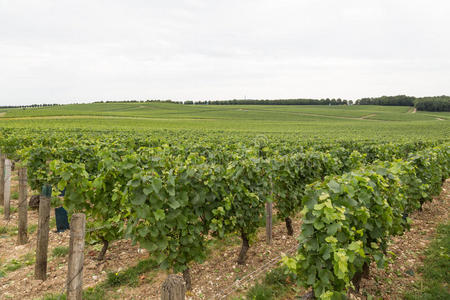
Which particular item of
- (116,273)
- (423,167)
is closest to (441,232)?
(423,167)

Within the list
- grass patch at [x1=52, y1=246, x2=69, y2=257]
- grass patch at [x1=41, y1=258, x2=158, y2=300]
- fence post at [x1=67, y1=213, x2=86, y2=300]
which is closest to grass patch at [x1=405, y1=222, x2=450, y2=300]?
grass patch at [x1=41, y1=258, x2=158, y2=300]

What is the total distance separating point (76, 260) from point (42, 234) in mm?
1704

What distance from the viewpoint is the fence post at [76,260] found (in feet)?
11.0

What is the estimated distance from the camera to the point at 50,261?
17.8 feet

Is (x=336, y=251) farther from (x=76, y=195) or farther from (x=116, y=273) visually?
(x=76, y=195)

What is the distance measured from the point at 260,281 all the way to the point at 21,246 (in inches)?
209

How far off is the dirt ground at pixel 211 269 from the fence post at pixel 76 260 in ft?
3.92

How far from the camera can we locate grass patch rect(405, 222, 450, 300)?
425 centimetres

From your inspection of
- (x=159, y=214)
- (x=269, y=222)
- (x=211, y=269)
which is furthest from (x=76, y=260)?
(x=269, y=222)

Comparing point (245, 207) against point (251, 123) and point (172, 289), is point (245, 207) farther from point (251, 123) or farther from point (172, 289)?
point (251, 123)

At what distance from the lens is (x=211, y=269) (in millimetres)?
5184

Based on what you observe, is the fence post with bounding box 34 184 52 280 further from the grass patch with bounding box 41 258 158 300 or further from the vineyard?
the grass patch with bounding box 41 258 158 300

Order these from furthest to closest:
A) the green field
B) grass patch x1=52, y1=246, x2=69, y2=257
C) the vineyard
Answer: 1. the green field
2. grass patch x1=52, y1=246, x2=69, y2=257
3. the vineyard

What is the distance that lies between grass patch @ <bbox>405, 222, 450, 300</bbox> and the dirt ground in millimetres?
154
